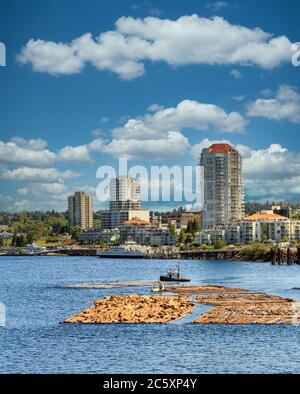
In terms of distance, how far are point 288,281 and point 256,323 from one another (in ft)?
42.7

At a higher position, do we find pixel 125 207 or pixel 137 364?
pixel 125 207

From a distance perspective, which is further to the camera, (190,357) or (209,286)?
(209,286)

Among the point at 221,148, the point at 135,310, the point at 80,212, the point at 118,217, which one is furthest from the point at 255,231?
the point at 135,310

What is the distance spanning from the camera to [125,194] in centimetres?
8256

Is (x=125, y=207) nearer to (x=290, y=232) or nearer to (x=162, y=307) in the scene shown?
(x=290, y=232)

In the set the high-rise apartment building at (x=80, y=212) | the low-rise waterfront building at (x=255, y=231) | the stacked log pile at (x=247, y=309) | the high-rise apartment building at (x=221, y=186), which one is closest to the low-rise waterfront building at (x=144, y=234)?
the high-rise apartment building at (x=221, y=186)

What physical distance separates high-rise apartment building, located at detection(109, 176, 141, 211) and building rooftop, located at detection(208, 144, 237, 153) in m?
11.7

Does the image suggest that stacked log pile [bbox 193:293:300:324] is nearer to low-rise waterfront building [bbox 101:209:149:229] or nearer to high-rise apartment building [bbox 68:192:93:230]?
low-rise waterfront building [bbox 101:209:149:229]

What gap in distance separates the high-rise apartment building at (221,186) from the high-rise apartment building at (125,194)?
1170 cm

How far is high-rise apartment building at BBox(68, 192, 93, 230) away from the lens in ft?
291

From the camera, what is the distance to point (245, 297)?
826 inches

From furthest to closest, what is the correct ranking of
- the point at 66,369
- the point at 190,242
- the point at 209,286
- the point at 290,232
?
the point at 190,242 < the point at 290,232 < the point at 209,286 < the point at 66,369
